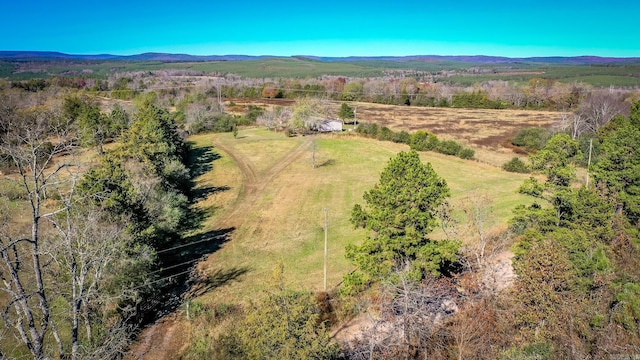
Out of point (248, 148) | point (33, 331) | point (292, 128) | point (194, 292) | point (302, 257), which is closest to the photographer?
point (33, 331)

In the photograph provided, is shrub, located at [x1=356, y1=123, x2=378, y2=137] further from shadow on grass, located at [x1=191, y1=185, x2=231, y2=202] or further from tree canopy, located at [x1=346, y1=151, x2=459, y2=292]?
tree canopy, located at [x1=346, y1=151, x2=459, y2=292]

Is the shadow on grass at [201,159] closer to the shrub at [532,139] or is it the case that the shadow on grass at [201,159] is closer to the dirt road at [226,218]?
the dirt road at [226,218]

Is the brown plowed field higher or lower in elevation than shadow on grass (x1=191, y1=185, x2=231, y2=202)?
higher

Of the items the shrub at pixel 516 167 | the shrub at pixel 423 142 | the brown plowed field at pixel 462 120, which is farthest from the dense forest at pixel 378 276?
the brown plowed field at pixel 462 120

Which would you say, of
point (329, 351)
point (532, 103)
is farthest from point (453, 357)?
point (532, 103)

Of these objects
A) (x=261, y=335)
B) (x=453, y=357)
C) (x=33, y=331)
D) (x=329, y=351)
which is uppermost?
(x=33, y=331)

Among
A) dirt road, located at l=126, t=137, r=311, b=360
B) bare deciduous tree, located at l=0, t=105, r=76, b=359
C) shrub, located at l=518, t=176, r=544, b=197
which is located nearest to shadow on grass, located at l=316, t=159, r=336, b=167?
dirt road, located at l=126, t=137, r=311, b=360

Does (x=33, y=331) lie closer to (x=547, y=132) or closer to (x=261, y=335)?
(x=261, y=335)

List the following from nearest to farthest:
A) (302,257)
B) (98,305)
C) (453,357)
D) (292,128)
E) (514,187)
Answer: (453,357) < (98,305) < (302,257) < (514,187) < (292,128)
